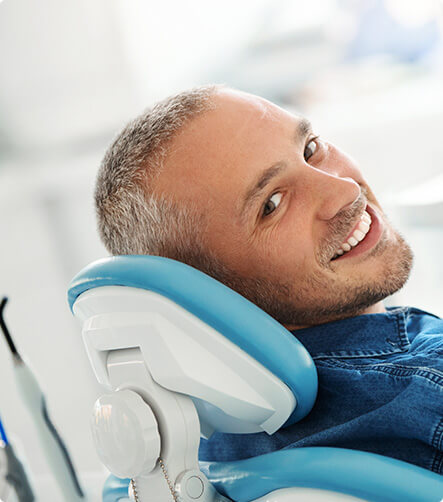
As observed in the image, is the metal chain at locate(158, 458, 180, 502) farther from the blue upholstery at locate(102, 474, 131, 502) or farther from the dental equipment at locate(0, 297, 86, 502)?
the dental equipment at locate(0, 297, 86, 502)

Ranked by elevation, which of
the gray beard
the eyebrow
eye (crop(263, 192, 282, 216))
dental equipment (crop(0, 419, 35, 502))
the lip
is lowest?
dental equipment (crop(0, 419, 35, 502))

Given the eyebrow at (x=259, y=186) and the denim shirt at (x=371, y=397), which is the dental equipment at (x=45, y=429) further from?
the eyebrow at (x=259, y=186)

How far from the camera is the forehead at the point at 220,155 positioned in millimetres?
1049

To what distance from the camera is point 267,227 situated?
1061mm

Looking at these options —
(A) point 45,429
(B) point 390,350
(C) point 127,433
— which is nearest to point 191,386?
(C) point 127,433

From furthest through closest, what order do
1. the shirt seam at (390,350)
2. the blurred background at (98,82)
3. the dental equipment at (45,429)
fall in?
1. the blurred background at (98,82)
2. the dental equipment at (45,429)
3. the shirt seam at (390,350)

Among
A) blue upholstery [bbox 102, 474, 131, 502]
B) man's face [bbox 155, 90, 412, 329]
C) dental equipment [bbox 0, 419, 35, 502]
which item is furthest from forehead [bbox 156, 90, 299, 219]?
dental equipment [bbox 0, 419, 35, 502]

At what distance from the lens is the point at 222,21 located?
3.06m

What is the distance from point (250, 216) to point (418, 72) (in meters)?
2.07

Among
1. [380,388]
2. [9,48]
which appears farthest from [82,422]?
[380,388]

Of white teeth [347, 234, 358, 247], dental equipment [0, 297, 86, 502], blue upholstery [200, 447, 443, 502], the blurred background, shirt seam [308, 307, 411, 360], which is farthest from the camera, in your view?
the blurred background

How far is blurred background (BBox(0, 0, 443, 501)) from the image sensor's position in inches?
110

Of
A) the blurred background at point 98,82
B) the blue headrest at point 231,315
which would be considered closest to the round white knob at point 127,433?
the blue headrest at point 231,315

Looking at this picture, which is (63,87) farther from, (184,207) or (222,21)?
(184,207)
